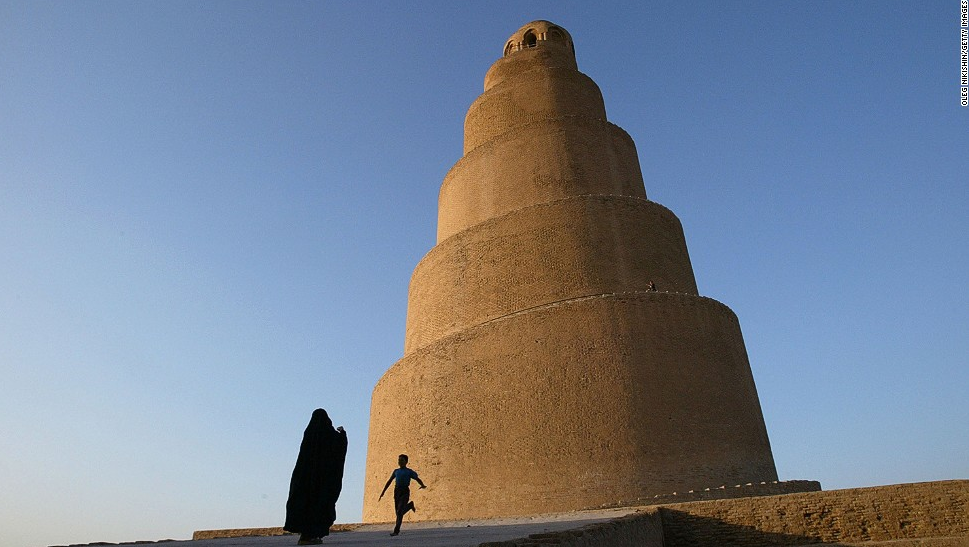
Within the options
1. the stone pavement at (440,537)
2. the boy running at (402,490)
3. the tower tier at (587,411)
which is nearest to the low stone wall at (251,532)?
the stone pavement at (440,537)

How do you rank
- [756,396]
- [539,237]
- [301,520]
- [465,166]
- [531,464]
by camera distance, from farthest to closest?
[465,166], [539,237], [756,396], [531,464], [301,520]

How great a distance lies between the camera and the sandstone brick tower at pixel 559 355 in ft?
33.2

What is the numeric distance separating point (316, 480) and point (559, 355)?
591 centimetres

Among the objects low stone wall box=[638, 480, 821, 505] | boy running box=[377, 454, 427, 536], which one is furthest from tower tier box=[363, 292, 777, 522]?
boy running box=[377, 454, 427, 536]

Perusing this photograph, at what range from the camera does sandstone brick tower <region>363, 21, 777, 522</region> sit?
1013 cm

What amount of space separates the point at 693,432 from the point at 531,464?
2626mm

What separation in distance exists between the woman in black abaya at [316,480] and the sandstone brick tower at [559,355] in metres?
4.95

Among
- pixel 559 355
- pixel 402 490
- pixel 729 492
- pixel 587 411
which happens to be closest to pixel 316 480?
pixel 402 490

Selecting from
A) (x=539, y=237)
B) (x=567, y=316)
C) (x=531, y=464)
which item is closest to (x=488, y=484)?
(x=531, y=464)

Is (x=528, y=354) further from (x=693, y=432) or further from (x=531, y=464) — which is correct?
(x=693, y=432)

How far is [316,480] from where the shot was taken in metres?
5.68

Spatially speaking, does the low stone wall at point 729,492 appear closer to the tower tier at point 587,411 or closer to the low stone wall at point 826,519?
the tower tier at point 587,411

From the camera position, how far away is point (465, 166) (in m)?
15.7

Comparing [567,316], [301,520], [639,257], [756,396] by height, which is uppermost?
[639,257]
